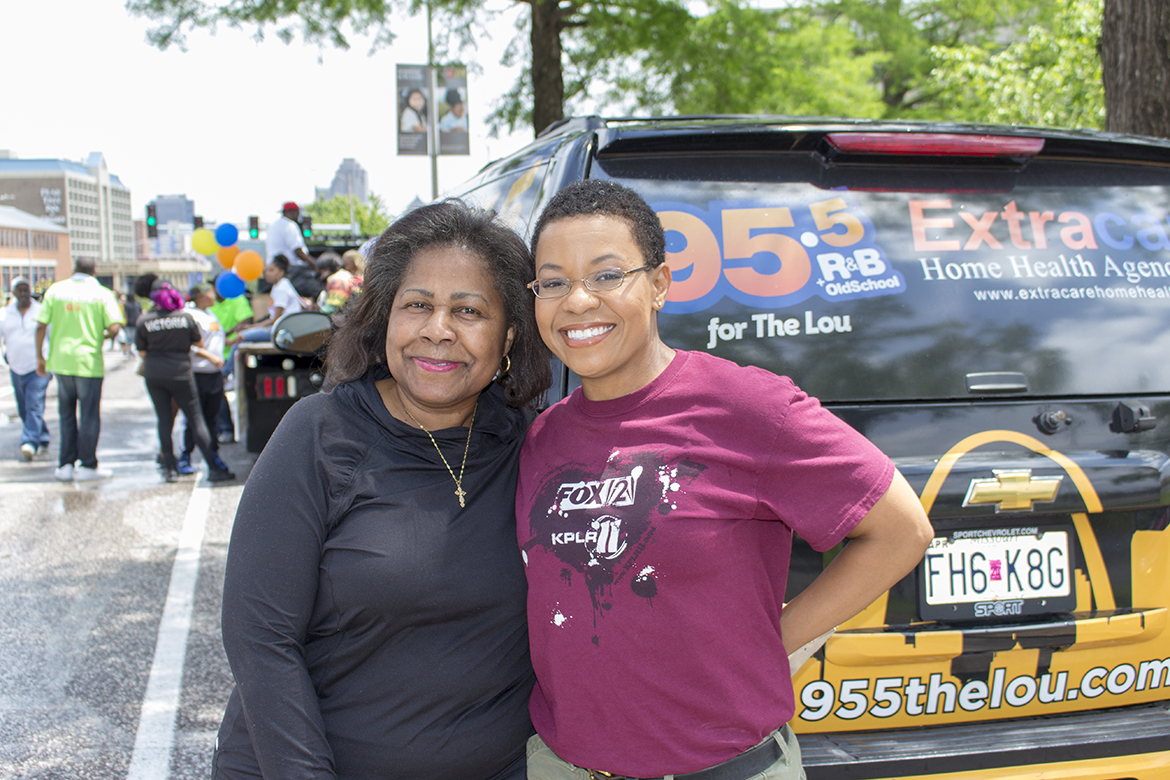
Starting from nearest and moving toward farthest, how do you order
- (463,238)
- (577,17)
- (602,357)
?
(602,357) → (463,238) → (577,17)

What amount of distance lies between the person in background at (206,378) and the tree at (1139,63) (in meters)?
7.57

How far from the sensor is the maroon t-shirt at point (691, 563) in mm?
1506

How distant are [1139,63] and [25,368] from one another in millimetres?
10617

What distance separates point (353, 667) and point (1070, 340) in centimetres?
186

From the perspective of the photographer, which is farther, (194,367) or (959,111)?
(959,111)

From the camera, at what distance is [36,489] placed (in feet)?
25.8

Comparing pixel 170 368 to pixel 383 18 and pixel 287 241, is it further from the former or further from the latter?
pixel 383 18

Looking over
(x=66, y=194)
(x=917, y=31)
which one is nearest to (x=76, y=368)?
(x=917, y=31)

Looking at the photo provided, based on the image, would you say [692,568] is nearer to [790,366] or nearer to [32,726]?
[790,366]

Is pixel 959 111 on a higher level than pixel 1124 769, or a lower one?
higher

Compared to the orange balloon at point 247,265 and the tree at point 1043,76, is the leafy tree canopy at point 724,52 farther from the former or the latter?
the orange balloon at point 247,265

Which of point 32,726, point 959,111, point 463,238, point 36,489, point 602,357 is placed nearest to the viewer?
point 602,357

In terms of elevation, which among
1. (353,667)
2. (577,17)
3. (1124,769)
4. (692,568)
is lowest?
(1124,769)

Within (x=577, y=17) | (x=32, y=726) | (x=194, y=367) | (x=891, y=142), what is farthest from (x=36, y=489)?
(x=577, y=17)
